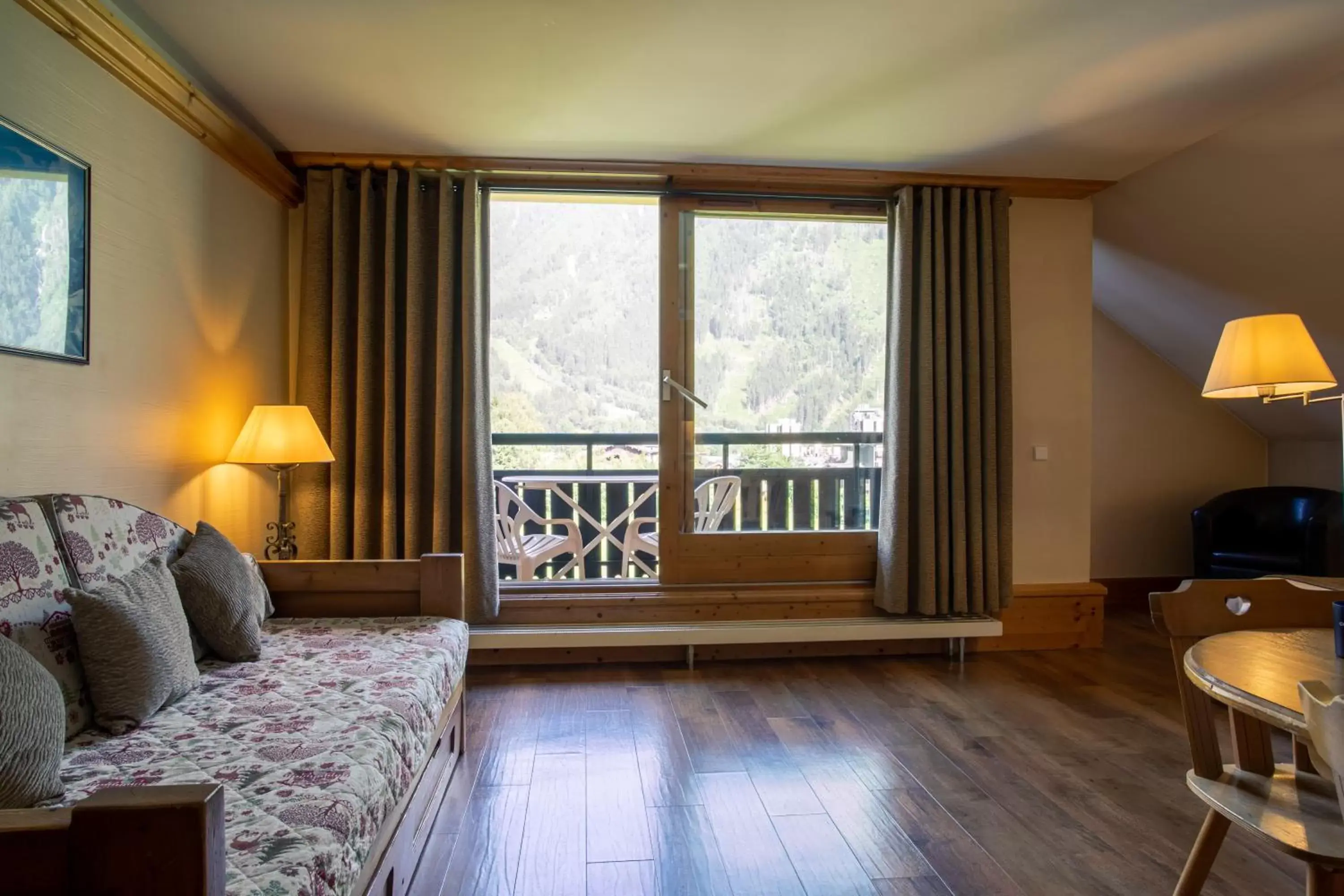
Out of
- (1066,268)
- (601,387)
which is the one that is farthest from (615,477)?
(1066,268)

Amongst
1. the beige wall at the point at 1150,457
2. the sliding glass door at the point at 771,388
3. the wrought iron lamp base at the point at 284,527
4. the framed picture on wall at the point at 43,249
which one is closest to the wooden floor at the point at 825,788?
the sliding glass door at the point at 771,388

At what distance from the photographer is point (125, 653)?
1.74 metres

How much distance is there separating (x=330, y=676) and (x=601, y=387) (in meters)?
2.71

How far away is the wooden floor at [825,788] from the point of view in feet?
6.48

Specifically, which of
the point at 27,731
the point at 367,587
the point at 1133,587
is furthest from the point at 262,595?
the point at 1133,587

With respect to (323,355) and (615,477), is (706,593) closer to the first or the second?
(615,477)

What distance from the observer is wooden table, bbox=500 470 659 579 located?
4.88 metres

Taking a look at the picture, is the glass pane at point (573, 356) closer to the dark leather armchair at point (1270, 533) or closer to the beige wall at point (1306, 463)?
the dark leather armchair at point (1270, 533)

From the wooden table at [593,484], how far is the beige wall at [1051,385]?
2.17 metres

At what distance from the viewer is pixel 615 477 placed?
502cm

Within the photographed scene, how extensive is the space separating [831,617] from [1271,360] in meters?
2.25

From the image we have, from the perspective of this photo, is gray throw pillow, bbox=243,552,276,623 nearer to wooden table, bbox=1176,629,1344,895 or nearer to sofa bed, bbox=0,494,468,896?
sofa bed, bbox=0,494,468,896

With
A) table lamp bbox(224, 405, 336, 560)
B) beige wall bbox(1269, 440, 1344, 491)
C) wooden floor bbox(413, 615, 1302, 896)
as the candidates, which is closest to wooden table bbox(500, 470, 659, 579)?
wooden floor bbox(413, 615, 1302, 896)

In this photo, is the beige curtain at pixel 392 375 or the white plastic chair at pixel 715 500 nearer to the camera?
the beige curtain at pixel 392 375
